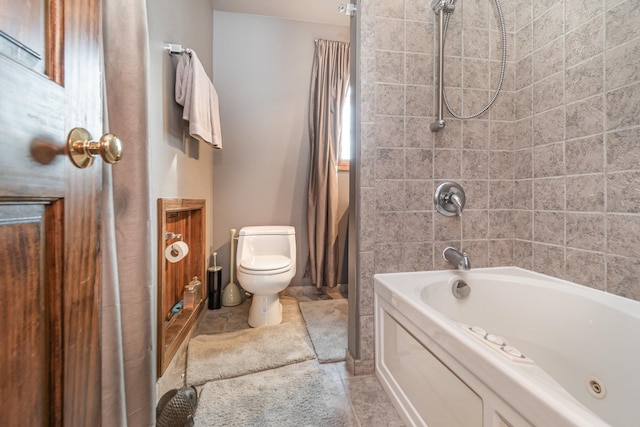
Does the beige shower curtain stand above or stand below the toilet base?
above

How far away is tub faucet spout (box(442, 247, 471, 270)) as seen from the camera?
1264 millimetres

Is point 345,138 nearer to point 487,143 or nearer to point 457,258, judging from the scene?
point 487,143

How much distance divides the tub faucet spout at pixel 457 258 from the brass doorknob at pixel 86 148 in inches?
54.5

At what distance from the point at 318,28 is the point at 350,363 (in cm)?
277

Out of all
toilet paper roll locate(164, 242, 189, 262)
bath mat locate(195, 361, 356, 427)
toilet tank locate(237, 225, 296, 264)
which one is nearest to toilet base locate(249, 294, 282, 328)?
toilet tank locate(237, 225, 296, 264)

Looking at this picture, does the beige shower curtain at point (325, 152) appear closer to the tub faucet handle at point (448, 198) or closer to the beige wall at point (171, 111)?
the beige wall at point (171, 111)

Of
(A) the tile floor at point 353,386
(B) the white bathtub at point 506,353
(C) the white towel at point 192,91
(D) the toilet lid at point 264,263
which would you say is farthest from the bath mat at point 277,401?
(C) the white towel at point 192,91

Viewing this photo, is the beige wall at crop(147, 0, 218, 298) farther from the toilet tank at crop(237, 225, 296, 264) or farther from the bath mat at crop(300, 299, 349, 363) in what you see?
the bath mat at crop(300, 299, 349, 363)

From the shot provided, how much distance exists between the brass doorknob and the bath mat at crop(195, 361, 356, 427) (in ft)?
3.63

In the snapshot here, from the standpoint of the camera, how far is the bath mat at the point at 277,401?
1047 mm

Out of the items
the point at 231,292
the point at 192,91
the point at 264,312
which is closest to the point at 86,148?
the point at 192,91

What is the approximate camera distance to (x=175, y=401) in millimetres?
1012

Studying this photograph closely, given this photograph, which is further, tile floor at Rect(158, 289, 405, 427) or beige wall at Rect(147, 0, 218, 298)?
beige wall at Rect(147, 0, 218, 298)

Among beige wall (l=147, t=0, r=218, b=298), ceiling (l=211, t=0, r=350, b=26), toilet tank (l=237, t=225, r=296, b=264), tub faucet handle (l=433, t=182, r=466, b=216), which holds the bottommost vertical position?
toilet tank (l=237, t=225, r=296, b=264)
